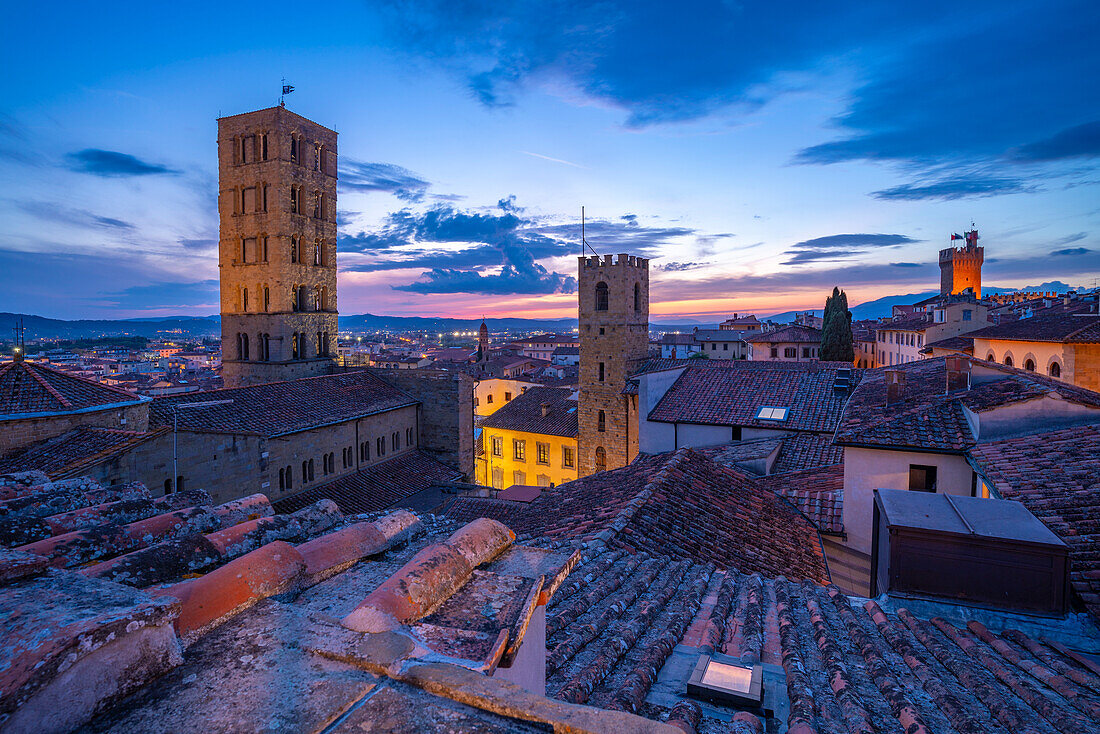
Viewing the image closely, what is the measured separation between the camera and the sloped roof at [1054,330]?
83.7ft

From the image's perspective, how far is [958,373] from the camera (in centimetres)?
1534

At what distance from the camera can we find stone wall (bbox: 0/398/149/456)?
42.2ft

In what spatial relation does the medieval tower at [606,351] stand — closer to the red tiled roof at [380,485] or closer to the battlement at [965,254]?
the red tiled roof at [380,485]

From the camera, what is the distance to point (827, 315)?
59406 mm

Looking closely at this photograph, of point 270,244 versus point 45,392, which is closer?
point 45,392

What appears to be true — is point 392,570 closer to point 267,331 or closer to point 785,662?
point 785,662

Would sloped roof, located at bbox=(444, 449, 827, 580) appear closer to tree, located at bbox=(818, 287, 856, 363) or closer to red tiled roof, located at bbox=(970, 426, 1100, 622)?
red tiled roof, located at bbox=(970, 426, 1100, 622)

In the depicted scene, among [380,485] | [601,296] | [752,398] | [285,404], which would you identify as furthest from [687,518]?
[601,296]

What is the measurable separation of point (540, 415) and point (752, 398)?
55.1 feet

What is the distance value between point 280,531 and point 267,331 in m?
32.4

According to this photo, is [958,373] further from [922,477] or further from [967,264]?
[967,264]

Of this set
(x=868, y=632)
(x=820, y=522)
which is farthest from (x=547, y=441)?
(x=868, y=632)

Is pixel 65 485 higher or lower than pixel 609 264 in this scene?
lower

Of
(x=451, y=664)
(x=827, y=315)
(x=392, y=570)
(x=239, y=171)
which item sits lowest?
(x=392, y=570)
